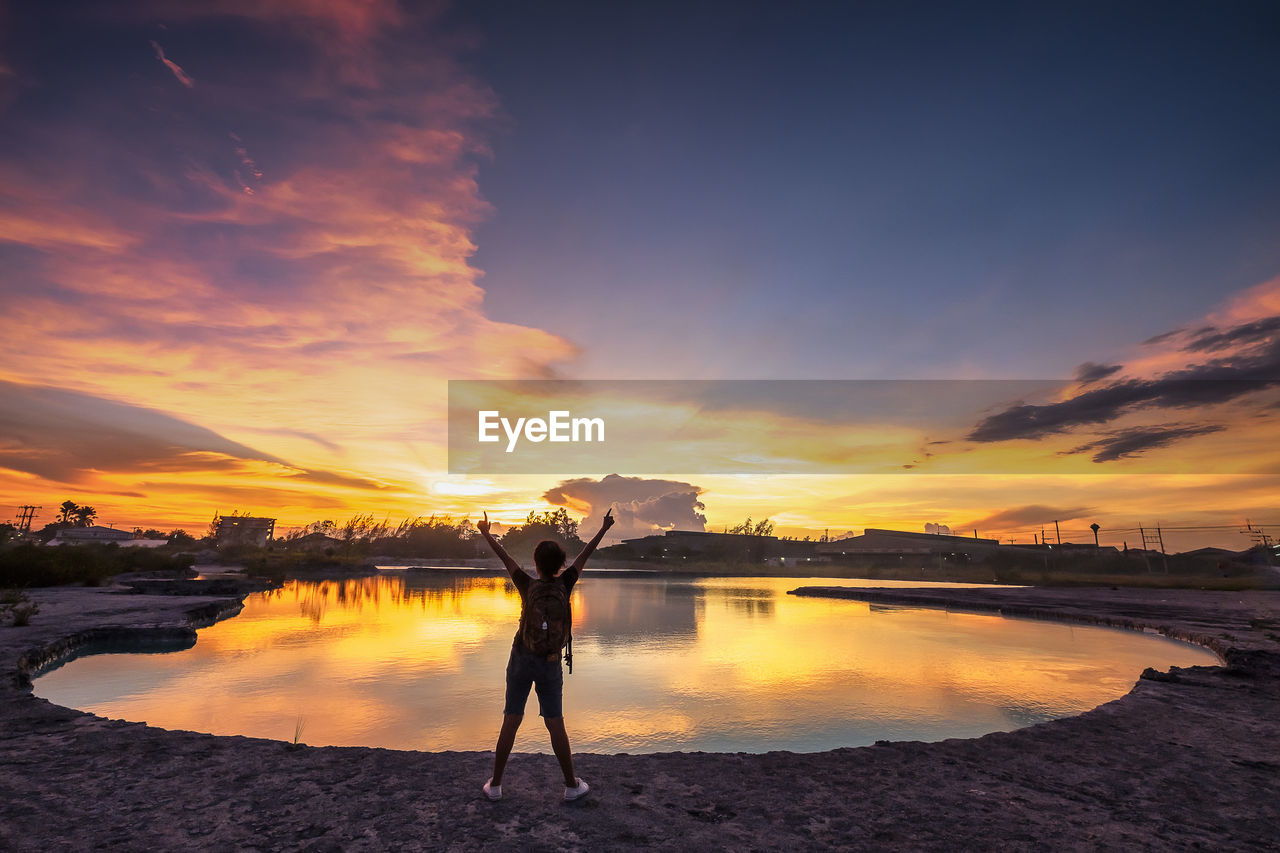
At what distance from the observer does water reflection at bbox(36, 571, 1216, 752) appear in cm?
925

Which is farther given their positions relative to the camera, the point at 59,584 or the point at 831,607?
the point at 831,607

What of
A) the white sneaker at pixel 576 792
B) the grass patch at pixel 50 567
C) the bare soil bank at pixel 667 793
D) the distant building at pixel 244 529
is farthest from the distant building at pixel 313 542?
the white sneaker at pixel 576 792

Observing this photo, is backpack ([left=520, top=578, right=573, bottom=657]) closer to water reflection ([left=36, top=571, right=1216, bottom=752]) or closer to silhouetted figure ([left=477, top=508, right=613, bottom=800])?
silhouetted figure ([left=477, top=508, right=613, bottom=800])

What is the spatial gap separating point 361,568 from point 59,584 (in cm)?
3054

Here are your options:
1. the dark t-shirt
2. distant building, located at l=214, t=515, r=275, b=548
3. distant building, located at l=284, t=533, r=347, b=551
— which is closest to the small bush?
the dark t-shirt

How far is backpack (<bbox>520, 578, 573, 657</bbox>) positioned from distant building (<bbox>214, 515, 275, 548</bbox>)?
124m

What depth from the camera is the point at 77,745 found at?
6.56 meters

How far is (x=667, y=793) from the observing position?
18.4ft

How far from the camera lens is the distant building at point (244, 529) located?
111 meters

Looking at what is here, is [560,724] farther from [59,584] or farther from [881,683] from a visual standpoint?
[59,584]

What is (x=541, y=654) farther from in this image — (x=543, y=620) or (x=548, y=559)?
(x=548, y=559)

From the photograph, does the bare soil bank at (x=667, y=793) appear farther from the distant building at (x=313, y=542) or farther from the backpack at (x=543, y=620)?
the distant building at (x=313, y=542)

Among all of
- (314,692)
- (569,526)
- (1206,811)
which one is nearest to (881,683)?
(1206,811)

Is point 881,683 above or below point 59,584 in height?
below
